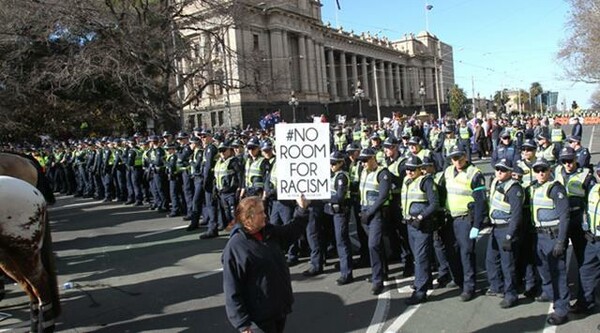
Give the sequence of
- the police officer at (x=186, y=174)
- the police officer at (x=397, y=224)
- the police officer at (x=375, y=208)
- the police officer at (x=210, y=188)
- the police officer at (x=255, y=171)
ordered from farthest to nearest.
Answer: the police officer at (x=186, y=174)
the police officer at (x=210, y=188)
the police officer at (x=255, y=171)
the police officer at (x=397, y=224)
the police officer at (x=375, y=208)

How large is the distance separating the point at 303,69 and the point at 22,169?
6837 cm

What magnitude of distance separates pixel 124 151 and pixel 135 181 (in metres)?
1.10

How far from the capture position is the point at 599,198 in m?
5.58

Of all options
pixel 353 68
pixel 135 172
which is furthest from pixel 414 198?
pixel 353 68

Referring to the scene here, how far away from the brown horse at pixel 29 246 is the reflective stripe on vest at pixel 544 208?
5480mm

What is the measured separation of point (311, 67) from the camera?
74688 mm

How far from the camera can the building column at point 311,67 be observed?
244ft

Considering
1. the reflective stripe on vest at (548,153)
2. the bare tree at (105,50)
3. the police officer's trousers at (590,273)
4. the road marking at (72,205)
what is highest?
the bare tree at (105,50)

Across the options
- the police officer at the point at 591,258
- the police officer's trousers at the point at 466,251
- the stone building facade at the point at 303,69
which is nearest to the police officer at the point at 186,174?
the police officer's trousers at the point at 466,251

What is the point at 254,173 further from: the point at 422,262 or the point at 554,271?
the point at 554,271

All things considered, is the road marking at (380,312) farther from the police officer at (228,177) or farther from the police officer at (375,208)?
the police officer at (228,177)

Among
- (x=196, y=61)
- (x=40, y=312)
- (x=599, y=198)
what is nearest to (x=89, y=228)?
(x=40, y=312)

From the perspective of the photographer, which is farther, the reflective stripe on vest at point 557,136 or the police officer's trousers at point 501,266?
the reflective stripe on vest at point 557,136

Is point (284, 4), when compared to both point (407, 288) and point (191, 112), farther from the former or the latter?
point (407, 288)
